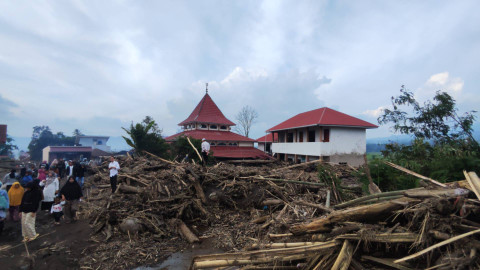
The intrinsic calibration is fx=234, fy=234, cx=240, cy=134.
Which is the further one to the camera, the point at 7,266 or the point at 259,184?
the point at 259,184

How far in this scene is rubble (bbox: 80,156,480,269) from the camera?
2.55 metres

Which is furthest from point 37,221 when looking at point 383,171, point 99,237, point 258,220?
point 383,171

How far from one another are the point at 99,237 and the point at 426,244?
7262mm

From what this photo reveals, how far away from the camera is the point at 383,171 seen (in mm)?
7406

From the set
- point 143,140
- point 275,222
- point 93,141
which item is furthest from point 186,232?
point 93,141

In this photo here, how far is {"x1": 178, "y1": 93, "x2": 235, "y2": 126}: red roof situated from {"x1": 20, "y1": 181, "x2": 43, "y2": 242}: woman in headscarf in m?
21.1

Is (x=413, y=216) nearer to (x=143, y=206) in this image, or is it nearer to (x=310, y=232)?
(x=310, y=232)

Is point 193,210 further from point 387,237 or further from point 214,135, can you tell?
point 214,135

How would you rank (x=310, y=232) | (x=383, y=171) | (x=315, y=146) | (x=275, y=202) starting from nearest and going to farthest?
(x=310, y=232) < (x=383, y=171) < (x=275, y=202) < (x=315, y=146)

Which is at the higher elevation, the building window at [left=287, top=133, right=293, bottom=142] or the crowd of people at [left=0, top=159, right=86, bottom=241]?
the building window at [left=287, top=133, right=293, bottom=142]

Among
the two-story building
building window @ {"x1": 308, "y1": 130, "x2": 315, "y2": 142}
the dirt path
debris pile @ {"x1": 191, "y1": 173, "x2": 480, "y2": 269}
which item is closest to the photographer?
debris pile @ {"x1": 191, "y1": 173, "x2": 480, "y2": 269}

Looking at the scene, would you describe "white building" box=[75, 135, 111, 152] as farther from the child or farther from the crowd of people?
the child

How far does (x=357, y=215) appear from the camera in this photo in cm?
318

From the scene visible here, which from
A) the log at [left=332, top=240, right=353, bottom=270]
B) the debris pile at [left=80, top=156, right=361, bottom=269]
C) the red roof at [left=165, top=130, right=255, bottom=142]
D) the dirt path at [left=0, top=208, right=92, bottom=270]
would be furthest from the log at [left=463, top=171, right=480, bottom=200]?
the red roof at [left=165, top=130, right=255, bottom=142]
